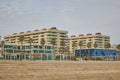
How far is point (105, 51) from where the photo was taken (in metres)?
128

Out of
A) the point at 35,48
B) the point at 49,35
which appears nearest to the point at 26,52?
the point at 35,48

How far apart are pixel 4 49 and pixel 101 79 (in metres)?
81.1

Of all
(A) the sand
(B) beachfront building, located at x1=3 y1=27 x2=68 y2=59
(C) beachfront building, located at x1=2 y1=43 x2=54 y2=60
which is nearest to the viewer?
(A) the sand

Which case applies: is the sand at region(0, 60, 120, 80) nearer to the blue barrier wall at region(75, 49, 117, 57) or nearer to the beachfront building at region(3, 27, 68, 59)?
the beachfront building at region(3, 27, 68, 59)

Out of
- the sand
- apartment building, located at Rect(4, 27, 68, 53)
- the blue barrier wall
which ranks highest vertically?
apartment building, located at Rect(4, 27, 68, 53)

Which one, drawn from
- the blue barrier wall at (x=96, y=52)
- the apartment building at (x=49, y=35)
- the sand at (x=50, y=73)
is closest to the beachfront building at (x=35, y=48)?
the apartment building at (x=49, y=35)

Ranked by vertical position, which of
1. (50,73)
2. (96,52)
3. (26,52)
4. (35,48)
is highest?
(35,48)

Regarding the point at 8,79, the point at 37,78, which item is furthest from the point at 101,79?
the point at 8,79

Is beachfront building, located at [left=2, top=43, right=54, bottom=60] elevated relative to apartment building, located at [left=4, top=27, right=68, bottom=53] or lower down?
lower down

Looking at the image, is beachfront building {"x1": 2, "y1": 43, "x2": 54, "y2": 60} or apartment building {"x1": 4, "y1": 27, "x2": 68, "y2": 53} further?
apartment building {"x1": 4, "y1": 27, "x2": 68, "y2": 53}

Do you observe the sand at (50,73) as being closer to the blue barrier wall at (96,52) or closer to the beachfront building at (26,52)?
the beachfront building at (26,52)

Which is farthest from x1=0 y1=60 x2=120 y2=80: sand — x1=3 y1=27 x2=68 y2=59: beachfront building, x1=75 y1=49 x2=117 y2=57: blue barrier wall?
x1=75 y1=49 x2=117 y2=57: blue barrier wall

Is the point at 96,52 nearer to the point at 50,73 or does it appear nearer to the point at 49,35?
the point at 49,35

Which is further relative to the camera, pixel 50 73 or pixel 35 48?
pixel 35 48
